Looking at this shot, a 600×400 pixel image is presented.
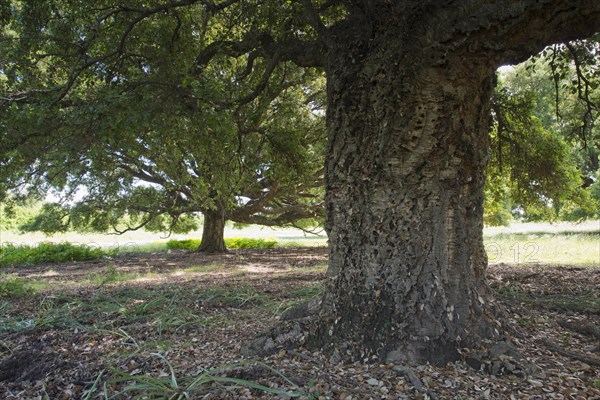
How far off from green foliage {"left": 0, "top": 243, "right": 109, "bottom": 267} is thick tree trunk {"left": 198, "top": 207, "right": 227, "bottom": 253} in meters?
3.22

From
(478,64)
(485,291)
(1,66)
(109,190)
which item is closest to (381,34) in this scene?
(478,64)

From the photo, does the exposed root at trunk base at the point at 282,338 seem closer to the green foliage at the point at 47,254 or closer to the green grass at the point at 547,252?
the green grass at the point at 547,252

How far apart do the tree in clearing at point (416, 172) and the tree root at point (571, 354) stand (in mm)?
412

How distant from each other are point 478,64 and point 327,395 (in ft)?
7.70

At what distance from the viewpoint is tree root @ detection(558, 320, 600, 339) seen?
3367 millimetres

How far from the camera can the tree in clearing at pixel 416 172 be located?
9.26 ft

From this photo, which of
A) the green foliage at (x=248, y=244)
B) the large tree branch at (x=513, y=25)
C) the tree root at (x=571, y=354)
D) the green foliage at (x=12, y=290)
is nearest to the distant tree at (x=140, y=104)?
the green foliage at (x=12, y=290)

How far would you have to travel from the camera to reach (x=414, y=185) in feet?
9.83

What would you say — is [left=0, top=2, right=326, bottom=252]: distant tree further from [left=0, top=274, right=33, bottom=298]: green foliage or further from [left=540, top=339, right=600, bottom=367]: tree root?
[left=540, top=339, right=600, bottom=367]: tree root

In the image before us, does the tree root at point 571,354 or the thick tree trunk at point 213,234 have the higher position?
the thick tree trunk at point 213,234

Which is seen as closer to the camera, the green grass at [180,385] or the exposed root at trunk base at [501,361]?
the green grass at [180,385]

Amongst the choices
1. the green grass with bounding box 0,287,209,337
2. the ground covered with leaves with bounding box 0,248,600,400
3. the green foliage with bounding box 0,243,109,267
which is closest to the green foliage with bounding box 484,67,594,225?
the ground covered with leaves with bounding box 0,248,600,400

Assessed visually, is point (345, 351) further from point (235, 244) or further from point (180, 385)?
point (235, 244)

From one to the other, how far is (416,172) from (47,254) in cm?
1251
